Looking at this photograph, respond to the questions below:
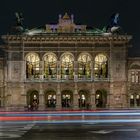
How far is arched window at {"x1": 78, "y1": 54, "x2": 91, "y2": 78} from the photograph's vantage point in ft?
313

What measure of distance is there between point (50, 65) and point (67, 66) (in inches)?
124

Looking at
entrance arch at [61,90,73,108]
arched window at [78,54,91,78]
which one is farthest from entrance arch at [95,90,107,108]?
entrance arch at [61,90,73,108]

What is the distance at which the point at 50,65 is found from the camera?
94938 mm

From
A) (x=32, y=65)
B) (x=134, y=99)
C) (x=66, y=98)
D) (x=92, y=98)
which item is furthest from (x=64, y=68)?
(x=134, y=99)

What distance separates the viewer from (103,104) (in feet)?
316

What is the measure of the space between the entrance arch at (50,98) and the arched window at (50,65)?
3336 millimetres

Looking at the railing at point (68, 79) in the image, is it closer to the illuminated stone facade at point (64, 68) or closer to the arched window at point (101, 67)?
the illuminated stone facade at point (64, 68)

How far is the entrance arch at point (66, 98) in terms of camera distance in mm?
96625

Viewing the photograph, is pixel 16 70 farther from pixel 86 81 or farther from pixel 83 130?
pixel 83 130

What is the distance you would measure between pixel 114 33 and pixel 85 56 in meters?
6.98

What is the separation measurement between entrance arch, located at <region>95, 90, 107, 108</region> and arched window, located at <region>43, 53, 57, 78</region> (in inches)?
361

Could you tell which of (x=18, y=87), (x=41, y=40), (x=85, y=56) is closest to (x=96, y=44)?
(x=85, y=56)

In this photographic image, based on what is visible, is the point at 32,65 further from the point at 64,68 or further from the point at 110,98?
the point at 110,98

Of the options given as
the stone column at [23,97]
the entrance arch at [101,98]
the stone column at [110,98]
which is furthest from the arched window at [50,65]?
the stone column at [110,98]
